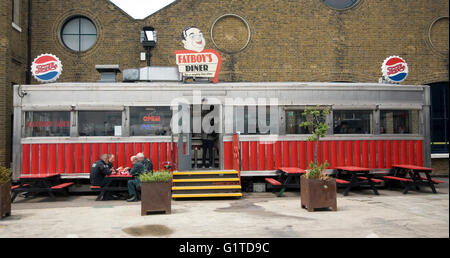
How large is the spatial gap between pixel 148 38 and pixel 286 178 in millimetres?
7967

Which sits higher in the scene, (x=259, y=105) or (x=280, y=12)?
(x=280, y=12)

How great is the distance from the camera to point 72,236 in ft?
17.7

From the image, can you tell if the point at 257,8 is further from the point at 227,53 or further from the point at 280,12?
the point at 227,53

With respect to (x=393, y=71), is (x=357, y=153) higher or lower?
lower

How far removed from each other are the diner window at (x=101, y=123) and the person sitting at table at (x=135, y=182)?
1.26m

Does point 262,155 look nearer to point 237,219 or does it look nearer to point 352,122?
point 352,122

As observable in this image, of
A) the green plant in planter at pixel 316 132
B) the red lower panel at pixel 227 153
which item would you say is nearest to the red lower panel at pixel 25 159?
the red lower panel at pixel 227 153

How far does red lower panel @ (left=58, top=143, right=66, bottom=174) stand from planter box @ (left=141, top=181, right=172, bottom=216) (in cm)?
375

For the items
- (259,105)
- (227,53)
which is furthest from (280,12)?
(259,105)

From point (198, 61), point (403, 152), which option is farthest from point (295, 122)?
point (403, 152)

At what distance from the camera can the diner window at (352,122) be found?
10258 millimetres

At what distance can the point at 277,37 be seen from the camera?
14.7m

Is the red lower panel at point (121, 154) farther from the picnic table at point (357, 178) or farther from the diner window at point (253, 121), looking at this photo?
the picnic table at point (357, 178)
